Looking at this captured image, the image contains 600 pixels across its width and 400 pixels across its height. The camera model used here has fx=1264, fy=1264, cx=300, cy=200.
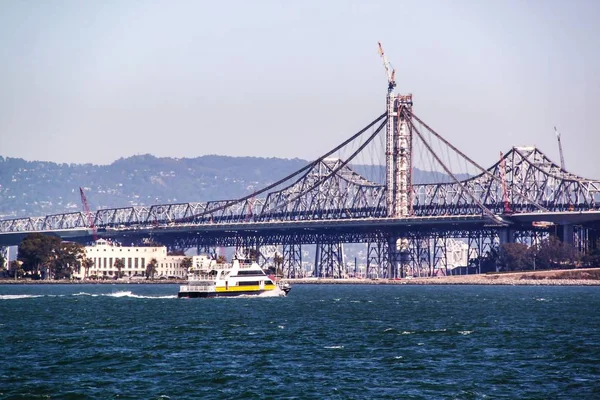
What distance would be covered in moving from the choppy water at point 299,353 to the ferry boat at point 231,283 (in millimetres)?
18399

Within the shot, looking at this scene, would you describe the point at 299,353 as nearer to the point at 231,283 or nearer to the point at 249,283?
the point at 231,283

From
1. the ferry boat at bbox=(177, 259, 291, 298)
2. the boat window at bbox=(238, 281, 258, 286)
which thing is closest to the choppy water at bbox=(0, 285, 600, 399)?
the ferry boat at bbox=(177, 259, 291, 298)

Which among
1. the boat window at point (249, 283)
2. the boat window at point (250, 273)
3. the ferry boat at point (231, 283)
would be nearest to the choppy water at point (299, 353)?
the ferry boat at point (231, 283)

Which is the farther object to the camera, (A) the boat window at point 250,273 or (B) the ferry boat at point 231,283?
(A) the boat window at point 250,273

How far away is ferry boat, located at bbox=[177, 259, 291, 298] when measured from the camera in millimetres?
134375

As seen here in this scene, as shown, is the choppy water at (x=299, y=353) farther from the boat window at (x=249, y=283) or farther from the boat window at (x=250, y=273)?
the boat window at (x=250, y=273)

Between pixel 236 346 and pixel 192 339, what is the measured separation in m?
5.68

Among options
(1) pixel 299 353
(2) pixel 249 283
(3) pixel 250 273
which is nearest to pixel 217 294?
(2) pixel 249 283

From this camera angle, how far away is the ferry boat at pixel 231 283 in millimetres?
134375

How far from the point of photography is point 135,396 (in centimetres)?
5344

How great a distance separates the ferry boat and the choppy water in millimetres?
18399

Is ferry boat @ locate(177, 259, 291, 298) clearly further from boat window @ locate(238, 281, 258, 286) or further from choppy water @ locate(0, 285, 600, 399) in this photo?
choppy water @ locate(0, 285, 600, 399)

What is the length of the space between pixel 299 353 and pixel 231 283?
64536mm

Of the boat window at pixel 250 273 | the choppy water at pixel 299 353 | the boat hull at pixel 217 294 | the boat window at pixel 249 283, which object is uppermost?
the boat window at pixel 250 273
